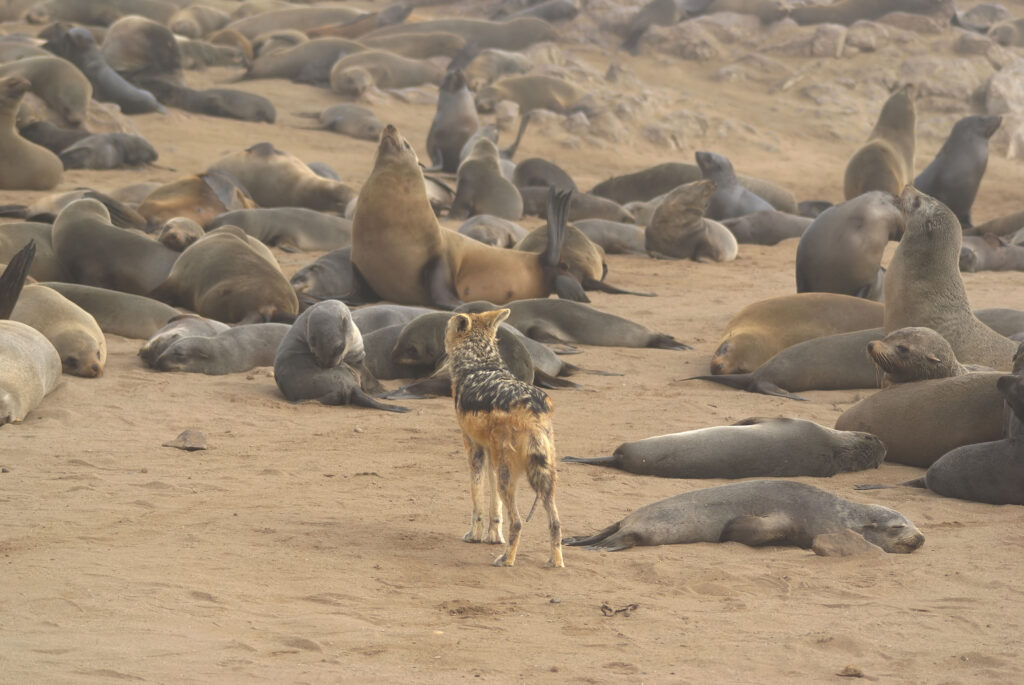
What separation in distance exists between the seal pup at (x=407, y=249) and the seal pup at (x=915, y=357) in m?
4.03

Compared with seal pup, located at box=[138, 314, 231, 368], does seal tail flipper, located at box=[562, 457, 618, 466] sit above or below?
above

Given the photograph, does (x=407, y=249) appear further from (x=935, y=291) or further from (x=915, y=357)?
(x=915, y=357)

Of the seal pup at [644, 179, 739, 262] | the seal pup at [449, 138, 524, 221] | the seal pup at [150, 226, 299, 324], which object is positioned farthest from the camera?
the seal pup at [449, 138, 524, 221]

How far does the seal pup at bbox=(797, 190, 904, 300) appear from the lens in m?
9.27

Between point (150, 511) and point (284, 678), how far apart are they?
1.77m

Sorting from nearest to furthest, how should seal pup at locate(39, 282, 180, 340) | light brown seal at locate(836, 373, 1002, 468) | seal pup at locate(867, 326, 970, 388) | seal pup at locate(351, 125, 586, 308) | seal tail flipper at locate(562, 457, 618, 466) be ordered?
1. seal tail flipper at locate(562, 457, 618, 466)
2. light brown seal at locate(836, 373, 1002, 468)
3. seal pup at locate(867, 326, 970, 388)
4. seal pup at locate(39, 282, 180, 340)
5. seal pup at locate(351, 125, 586, 308)

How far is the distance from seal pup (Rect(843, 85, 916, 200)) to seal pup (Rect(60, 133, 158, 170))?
8041mm

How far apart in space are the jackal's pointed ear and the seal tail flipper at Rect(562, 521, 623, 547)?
769mm

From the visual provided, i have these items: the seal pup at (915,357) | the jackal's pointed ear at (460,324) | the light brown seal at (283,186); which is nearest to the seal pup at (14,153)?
the light brown seal at (283,186)

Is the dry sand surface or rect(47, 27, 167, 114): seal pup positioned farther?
rect(47, 27, 167, 114): seal pup

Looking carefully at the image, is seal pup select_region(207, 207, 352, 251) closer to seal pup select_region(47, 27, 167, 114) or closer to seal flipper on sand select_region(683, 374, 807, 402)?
seal flipper on sand select_region(683, 374, 807, 402)

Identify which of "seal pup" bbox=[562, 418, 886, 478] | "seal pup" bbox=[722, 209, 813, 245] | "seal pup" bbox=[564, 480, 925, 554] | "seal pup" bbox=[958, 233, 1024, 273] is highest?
"seal pup" bbox=[564, 480, 925, 554]

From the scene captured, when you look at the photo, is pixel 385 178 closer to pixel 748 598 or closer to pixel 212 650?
pixel 748 598

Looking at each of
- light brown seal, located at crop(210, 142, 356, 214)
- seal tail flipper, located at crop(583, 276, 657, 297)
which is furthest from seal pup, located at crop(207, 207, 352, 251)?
seal tail flipper, located at crop(583, 276, 657, 297)
